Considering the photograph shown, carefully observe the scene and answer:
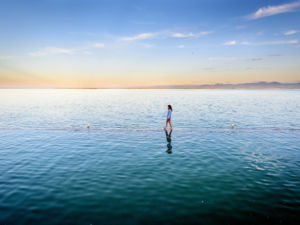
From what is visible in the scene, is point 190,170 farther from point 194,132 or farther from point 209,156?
point 194,132

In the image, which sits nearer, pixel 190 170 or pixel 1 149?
pixel 190 170

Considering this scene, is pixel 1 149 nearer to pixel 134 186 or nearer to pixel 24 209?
pixel 24 209

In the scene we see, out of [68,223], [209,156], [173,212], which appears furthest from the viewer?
[209,156]

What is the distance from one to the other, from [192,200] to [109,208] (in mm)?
3865

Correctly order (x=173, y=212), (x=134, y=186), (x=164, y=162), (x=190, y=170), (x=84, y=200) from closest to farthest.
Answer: (x=173, y=212) → (x=84, y=200) → (x=134, y=186) → (x=190, y=170) → (x=164, y=162)

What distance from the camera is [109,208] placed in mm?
8531

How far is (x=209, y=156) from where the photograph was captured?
50.5ft

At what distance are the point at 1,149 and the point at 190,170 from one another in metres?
16.5

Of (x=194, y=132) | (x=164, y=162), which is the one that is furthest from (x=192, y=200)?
(x=194, y=132)

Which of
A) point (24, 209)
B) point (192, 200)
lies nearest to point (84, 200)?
point (24, 209)

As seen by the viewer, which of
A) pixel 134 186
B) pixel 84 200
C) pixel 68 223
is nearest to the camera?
pixel 68 223

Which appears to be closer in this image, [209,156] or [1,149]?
[209,156]

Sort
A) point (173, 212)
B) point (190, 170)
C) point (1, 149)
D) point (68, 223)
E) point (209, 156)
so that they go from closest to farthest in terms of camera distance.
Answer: point (68, 223) < point (173, 212) < point (190, 170) < point (209, 156) < point (1, 149)

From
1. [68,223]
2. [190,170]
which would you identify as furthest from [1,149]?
[190,170]
